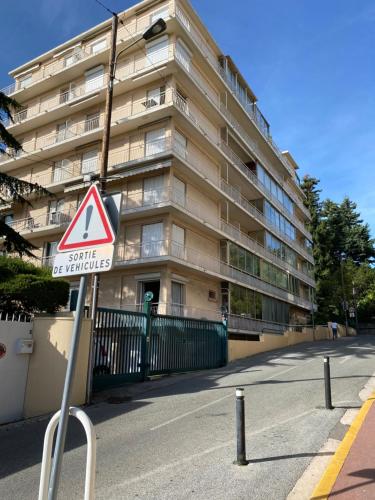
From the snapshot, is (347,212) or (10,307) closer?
(10,307)

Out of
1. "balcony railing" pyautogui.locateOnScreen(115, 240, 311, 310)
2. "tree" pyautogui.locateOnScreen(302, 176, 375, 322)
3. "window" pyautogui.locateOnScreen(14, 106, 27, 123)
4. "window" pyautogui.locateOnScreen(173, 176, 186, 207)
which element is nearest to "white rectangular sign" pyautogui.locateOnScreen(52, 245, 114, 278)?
"balcony railing" pyautogui.locateOnScreen(115, 240, 311, 310)

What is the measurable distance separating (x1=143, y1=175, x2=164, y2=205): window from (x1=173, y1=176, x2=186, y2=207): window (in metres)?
0.74

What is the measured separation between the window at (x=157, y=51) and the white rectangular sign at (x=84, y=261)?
2186cm

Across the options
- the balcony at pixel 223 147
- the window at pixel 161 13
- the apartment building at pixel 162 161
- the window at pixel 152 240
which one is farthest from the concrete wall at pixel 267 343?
the window at pixel 161 13

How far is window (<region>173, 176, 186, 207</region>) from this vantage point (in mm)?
21781

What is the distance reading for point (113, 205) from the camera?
10.9ft

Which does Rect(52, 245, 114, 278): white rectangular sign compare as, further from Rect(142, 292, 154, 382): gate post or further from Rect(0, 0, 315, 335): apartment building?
Rect(0, 0, 315, 335): apartment building

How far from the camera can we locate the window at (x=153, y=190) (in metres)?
21.5

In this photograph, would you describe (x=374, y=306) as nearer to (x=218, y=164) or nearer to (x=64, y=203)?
(x=218, y=164)

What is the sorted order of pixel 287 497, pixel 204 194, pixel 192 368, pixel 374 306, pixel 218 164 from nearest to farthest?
1. pixel 287 497
2. pixel 192 368
3. pixel 204 194
4. pixel 218 164
5. pixel 374 306

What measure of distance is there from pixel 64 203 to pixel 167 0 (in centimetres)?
1339

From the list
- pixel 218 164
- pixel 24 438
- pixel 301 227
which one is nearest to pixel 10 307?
pixel 24 438

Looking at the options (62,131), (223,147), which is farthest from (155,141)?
(62,131)

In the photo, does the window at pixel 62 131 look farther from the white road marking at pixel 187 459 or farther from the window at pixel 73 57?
the white road marking at pixel 187 459
